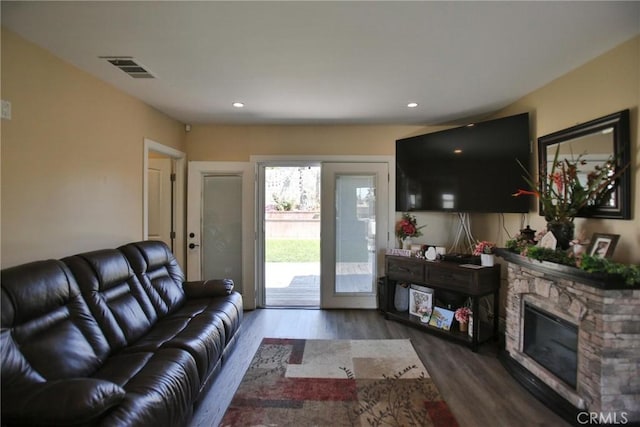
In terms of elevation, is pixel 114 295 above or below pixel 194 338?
above

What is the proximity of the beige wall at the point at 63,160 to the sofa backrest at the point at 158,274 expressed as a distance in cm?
30

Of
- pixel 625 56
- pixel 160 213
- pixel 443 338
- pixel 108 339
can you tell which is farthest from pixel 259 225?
pixel 625 56

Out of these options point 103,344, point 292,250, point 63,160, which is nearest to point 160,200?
point 63,160

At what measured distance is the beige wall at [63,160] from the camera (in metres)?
1.87

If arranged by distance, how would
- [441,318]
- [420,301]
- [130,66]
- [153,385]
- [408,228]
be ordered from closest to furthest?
[153,385]
[130,66]
[441,318]
[420,301]
[408,228]

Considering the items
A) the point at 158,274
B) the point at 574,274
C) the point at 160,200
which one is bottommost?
the point at 158,274

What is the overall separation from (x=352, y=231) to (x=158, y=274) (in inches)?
94.0

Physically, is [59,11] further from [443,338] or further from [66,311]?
[443,338]

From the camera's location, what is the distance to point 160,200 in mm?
4035

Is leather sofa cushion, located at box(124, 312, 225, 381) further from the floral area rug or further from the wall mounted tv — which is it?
the wall mounted tv

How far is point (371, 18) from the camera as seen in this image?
5.63ft

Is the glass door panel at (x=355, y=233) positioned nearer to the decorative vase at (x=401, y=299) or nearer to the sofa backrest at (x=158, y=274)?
the decorative vase at (x=401, y=299)

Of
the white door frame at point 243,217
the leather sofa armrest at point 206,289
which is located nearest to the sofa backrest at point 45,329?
the leather sofa armrest at point 206,289

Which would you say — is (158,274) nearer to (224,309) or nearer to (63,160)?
(224,309)
